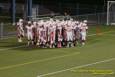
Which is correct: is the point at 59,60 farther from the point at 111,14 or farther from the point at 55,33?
the point at 111,14

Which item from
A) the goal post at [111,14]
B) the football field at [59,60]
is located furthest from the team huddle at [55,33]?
the goal post at [111,14]

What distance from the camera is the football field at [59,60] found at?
2483 centimetres

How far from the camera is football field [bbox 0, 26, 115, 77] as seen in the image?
81.5ft

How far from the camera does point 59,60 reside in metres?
28.9

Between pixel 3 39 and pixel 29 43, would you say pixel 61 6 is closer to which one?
pixel 3 39

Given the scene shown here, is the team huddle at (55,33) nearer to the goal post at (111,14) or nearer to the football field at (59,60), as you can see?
the football field at (59,60)

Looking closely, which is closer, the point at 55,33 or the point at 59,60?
the point at 59,60

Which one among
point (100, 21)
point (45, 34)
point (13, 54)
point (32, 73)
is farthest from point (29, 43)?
point (100, 21)

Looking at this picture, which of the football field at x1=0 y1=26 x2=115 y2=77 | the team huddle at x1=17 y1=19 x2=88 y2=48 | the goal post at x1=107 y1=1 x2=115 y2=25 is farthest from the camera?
the goal post at x1=107 y1=1 x2=115 y2=25

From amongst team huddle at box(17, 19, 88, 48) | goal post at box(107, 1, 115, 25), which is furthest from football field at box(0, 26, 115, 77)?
goal post at box(107, 1, 115, 25)

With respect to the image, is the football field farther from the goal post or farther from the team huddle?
the goal post

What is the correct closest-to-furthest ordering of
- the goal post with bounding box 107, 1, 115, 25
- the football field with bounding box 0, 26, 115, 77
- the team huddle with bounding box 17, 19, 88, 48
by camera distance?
1. the football field with bounding box 0, 26, 115, 77
2. the team huddle with bounding box 17, 19, 88, 48
3. the goal post with bounding box 107, 1, 115, 25

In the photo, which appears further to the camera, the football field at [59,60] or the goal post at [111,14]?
the goal post at [111,14]

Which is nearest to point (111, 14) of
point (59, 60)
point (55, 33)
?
point (55, 33)
